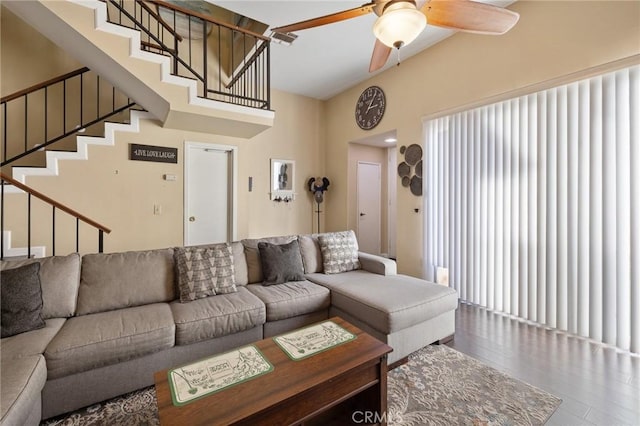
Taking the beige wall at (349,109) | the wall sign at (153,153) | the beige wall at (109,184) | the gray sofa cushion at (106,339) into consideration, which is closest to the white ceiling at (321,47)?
the beige wall at (349,109)

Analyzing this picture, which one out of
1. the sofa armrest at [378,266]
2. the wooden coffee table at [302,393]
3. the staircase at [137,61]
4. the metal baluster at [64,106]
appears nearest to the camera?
the wooden coffee table at [302,393]

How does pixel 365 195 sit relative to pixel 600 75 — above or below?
below

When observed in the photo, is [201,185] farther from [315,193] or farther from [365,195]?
[365,195]

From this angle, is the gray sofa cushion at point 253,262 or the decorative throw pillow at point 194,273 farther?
the gray sofa cushion at point 253,262

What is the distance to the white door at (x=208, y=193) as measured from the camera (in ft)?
13.8

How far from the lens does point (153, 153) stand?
389cm

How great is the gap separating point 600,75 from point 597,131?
48cm

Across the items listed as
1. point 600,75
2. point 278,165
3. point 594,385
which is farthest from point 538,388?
point 278,165

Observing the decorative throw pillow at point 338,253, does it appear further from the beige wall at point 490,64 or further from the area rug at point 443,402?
the beige wall at point 490,64

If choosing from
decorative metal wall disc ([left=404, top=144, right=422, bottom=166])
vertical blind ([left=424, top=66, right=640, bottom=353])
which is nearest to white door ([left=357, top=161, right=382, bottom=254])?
decorative metal wall disc ([left=404, top=144, right=422, bottom=166])

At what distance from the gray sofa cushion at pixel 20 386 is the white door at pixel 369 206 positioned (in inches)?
195

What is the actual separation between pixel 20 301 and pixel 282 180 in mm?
4180

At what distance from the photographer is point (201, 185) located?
4.32m

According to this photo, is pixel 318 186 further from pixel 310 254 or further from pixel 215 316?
pixel 215 316
